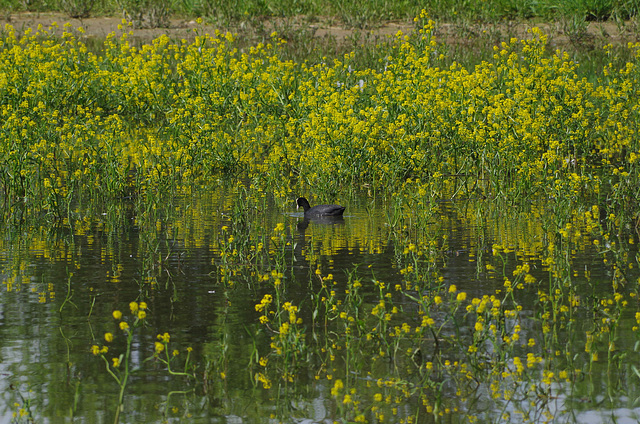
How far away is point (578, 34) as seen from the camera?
68.8ft

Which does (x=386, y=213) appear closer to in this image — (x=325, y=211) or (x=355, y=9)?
(x=325, y=211)

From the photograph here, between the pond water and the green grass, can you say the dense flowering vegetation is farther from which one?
the green grass

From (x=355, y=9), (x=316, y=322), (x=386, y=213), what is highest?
(x=355, y=9)

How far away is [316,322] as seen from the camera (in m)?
6.14

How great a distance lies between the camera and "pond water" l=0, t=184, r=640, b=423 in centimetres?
488

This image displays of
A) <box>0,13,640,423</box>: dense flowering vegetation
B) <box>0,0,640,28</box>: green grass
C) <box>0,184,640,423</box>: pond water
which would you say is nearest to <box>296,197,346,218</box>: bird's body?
<box>0,184,640,423</box>: pond water

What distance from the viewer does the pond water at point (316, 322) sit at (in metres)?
4.88

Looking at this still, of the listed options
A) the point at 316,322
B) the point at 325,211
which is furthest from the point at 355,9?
the point at 316,322

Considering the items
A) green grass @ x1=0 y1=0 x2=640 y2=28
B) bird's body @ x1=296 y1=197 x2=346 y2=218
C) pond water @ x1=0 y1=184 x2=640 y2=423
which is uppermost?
green grass @ x1=0 y1=0 x2=640 y2=28

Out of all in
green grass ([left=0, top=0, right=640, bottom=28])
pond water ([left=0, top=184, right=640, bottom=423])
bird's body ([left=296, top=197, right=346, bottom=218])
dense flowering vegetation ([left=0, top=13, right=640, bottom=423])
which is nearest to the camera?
pond water ([left=0, top=184, right=640, bottom=423])

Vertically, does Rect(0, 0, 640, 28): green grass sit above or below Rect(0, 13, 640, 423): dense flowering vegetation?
above

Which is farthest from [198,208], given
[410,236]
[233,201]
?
[410,236]

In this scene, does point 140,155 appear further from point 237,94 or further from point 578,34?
point 578,34

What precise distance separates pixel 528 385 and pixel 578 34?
55.2ft
